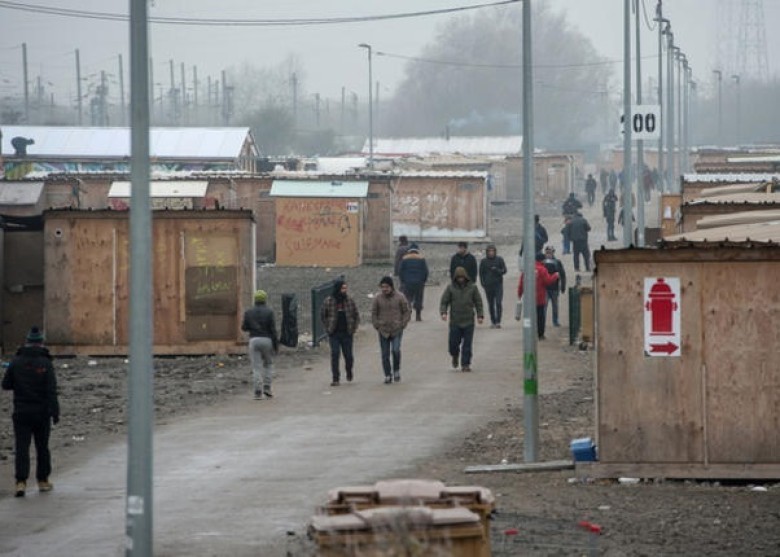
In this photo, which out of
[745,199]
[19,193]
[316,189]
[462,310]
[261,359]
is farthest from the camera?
[316,189]

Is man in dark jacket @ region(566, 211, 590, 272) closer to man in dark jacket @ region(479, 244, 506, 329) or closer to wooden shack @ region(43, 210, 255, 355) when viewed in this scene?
man in dark jacket @ region(479, 244, 506, 329)

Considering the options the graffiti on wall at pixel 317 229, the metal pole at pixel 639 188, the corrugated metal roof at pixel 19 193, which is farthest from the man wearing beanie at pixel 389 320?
the graffiti on wall at pixel 317 229

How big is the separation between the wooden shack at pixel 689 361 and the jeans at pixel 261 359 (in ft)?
28.4

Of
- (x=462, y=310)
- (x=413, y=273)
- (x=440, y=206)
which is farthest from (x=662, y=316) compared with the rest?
(x=440, y=206)

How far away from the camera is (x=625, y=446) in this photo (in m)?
15.5

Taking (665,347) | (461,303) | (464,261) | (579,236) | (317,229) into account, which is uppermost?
(317,229)

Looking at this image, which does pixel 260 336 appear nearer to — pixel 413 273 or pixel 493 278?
pixel 493 278

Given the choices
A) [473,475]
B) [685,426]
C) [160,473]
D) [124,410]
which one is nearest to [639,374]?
[685,426]

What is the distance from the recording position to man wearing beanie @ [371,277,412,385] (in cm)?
2500

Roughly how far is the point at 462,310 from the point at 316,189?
21911 mm

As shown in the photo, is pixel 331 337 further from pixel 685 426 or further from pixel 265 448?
pixel 685 426

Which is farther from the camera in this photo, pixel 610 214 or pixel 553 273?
pixel 610 214

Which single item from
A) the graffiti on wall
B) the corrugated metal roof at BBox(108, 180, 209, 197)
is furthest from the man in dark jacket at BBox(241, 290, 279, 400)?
the graffiti on wall

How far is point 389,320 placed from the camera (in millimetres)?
25125
